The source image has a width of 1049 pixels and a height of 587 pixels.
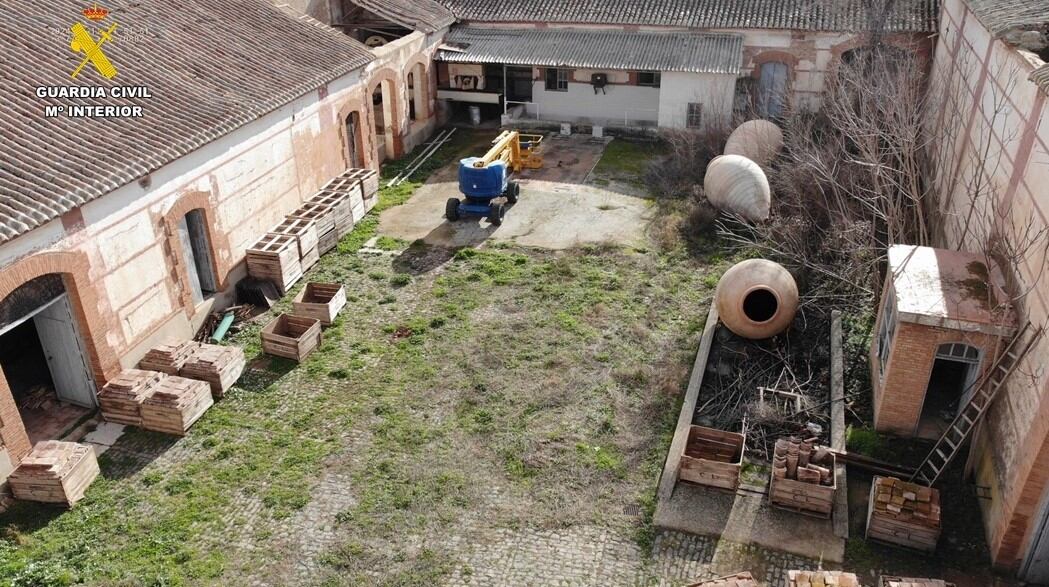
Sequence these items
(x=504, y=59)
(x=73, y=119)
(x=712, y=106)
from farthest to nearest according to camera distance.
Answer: (x=504, y=59), (x=712, y=106), (x=73, y=119)

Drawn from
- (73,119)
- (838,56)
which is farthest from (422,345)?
(838,56)

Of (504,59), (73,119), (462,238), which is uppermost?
(73,119)

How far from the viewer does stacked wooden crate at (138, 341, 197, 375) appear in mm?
13867

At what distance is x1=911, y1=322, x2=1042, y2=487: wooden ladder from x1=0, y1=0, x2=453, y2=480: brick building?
1310cm

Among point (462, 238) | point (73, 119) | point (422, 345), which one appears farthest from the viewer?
point (462, 238)

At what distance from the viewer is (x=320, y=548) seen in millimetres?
10641

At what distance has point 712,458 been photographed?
12.1 meters

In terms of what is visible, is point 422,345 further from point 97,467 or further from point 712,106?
point 712,106

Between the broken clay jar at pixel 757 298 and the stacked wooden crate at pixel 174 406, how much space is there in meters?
9.36

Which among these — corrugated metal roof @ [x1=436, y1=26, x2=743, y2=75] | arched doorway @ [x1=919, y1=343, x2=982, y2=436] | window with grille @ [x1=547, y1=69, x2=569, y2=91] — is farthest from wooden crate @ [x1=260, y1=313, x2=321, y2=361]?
window with grille @ [x1=547, y1=69, x2=569, y2=91]

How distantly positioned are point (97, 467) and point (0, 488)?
49.3 inches

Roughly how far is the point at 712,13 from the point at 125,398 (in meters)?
22.3

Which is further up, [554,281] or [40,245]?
[40,245]

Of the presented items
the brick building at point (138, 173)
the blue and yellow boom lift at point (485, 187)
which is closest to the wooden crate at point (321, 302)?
the brick building at point (138, 173)
